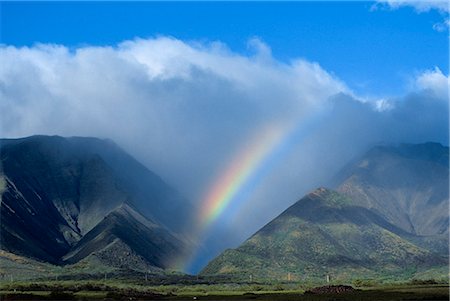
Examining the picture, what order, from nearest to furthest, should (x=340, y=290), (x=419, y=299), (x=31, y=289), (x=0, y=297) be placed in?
(x=419, y=299)
(x=0, y=297)
(x=340, y=290)
(x=31, y=289)

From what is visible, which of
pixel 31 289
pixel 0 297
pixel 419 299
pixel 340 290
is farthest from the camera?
pixel 31 289

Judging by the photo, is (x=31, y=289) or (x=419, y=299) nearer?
(x=419, y=299)

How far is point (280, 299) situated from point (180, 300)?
20.2 meters

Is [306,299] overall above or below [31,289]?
below

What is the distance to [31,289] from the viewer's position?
184 m

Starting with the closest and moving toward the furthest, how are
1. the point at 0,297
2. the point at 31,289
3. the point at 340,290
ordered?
the point at 0,297 → the point at 340,290 → the point at 31,289

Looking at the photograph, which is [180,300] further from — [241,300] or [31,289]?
[31,289]

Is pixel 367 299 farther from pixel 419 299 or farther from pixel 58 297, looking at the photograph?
pixel 58 297

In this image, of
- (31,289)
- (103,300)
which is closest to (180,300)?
(103,300)

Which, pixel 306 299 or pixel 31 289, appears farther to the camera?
pixel 31 289

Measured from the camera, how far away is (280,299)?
13400 centimetres

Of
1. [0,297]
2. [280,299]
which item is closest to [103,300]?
[0,297]

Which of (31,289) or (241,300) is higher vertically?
(31,289)

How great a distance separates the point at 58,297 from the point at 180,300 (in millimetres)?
26345
